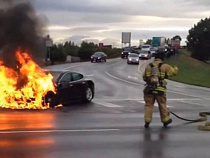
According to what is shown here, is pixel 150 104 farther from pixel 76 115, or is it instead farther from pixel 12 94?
pixel 12 94

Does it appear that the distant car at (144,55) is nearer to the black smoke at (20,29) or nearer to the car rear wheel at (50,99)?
the black smoke at (20,29)

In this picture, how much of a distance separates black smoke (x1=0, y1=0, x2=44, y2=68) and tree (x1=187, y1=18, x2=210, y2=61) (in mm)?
96980

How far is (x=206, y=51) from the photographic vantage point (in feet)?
369

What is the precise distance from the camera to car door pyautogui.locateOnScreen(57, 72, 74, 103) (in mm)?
17031

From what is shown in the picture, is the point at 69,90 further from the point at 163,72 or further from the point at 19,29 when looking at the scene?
the point at 163,72

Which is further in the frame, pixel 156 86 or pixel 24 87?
pixel 24 87

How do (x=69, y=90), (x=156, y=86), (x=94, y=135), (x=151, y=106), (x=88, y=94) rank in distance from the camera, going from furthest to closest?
(x=88, y=94), (x=69, y=90), (x=151, y=106), (x=156, y=86), (x=94, y=135)

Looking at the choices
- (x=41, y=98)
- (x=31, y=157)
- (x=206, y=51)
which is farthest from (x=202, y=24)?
(x=31, y=157)

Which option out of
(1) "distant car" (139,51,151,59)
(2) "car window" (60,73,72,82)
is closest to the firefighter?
(2) "car window" (60,73,72,82)

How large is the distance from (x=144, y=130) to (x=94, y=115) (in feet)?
11.2

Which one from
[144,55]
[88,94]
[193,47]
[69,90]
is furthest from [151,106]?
[193,47]

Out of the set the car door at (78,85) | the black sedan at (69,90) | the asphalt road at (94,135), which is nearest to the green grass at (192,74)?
the black sedan at (69,90)

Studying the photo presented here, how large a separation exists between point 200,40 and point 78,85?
102m

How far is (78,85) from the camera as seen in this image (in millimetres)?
18312
